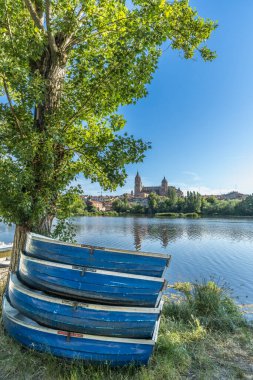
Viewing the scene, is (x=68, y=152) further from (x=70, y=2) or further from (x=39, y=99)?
(x=70, y=2)

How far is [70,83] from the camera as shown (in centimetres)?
593

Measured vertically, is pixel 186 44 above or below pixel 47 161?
above

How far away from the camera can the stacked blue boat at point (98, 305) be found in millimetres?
3375

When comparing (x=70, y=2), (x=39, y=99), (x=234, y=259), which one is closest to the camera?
(x=39, y=99)

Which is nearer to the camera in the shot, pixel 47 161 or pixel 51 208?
pixel 47 161

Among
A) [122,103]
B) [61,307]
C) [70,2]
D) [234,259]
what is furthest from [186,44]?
[234,259]

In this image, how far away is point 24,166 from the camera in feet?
15.5

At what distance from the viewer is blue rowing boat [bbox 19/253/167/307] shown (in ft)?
11.2

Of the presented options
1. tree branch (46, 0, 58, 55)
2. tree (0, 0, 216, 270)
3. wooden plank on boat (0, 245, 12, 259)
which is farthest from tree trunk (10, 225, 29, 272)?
wooden plank on boat (0, 245, 12, 259)

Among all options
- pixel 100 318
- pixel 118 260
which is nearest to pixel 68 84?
pixel 118 260

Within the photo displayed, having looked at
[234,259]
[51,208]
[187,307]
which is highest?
[51,208]

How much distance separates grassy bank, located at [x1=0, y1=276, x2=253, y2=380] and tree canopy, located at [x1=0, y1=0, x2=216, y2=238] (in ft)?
7.02

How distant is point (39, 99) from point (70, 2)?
2.67 meters

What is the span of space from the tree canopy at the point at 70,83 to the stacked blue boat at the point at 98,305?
1.55 meters
